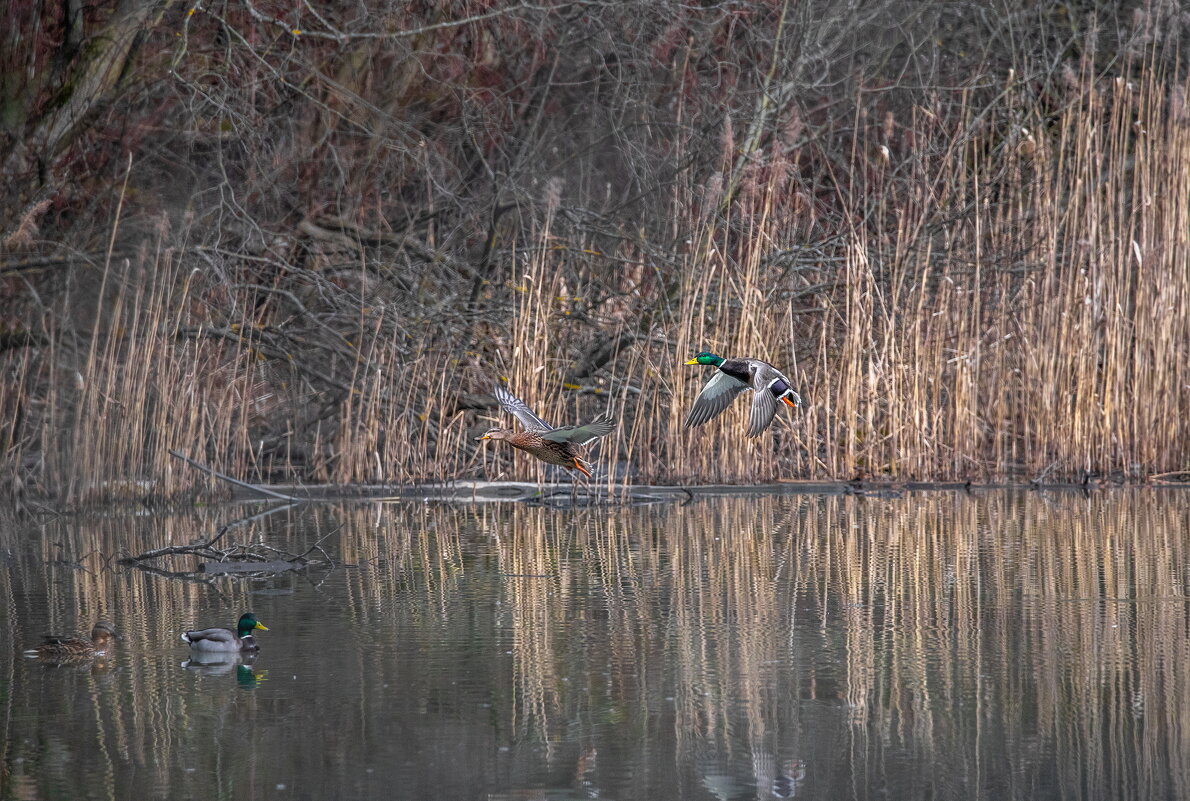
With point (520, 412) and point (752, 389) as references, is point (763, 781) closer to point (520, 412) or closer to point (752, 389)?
point (520, 412)

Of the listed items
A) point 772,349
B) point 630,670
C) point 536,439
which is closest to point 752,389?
point 536,439

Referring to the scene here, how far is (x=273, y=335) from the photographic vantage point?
10.6 m

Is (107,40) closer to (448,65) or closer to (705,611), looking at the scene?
(448,65)

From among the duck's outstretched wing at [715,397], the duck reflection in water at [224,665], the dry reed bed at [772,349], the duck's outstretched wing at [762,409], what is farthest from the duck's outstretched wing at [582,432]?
the dry reed bed at [772,349]

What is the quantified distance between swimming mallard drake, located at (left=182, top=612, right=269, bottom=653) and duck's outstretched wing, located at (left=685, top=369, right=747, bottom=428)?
3.03 m

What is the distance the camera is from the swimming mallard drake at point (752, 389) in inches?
281

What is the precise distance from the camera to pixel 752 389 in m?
7.51

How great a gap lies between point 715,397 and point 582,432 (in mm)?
1569

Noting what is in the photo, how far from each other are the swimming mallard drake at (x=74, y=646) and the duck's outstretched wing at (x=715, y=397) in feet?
10.9

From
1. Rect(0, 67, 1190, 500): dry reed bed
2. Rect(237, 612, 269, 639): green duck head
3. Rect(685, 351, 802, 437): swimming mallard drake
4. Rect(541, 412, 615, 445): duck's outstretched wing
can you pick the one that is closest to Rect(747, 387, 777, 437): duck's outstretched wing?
Rect(685, 351, 802, 437): swimming mallard drake

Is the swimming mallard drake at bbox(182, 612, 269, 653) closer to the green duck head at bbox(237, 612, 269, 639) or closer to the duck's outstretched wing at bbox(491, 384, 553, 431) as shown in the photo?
the green duck head at bbox(237, 612, 269, 639)

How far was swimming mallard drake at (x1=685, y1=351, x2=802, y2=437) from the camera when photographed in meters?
7.14

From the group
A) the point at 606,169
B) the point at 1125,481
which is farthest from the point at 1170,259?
the point at 606,169

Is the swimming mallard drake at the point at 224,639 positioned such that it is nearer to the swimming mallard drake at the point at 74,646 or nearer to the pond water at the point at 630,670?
the pond water at the point at 630,670
